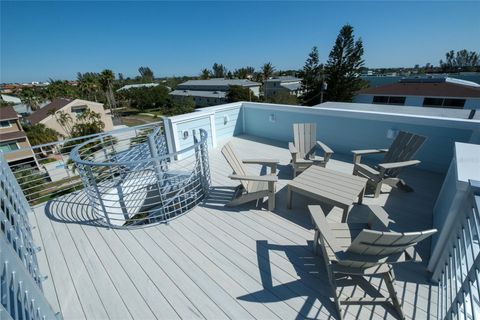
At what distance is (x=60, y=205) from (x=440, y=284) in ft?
16.4

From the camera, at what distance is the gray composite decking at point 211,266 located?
175cm

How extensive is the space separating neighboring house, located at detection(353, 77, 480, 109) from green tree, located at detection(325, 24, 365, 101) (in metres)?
1.36

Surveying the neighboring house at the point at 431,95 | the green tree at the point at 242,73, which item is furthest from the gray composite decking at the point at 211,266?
the green tree at the point at 242,73

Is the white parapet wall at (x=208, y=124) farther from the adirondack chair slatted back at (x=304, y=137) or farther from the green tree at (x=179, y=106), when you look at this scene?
the green tree at (x=179, y=106)

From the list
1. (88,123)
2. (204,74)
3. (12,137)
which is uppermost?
(204,74)

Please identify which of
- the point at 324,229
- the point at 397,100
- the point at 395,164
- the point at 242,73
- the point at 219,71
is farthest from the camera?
the point at 219,71

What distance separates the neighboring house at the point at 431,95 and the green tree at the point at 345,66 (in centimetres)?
136

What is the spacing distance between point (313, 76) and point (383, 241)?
85.4 ft

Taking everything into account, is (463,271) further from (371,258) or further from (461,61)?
(461,61)

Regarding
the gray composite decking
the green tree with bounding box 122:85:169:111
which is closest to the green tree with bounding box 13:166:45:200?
the gray composite decking

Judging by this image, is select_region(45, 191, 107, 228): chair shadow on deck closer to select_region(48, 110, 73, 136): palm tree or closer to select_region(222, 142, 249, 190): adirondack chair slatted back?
select_region(222, 142, 249, 190): adirondack chair slatted back

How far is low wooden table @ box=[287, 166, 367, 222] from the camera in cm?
239

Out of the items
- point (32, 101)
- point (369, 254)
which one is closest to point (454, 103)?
point (369, 254)

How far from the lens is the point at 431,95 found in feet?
52.2
